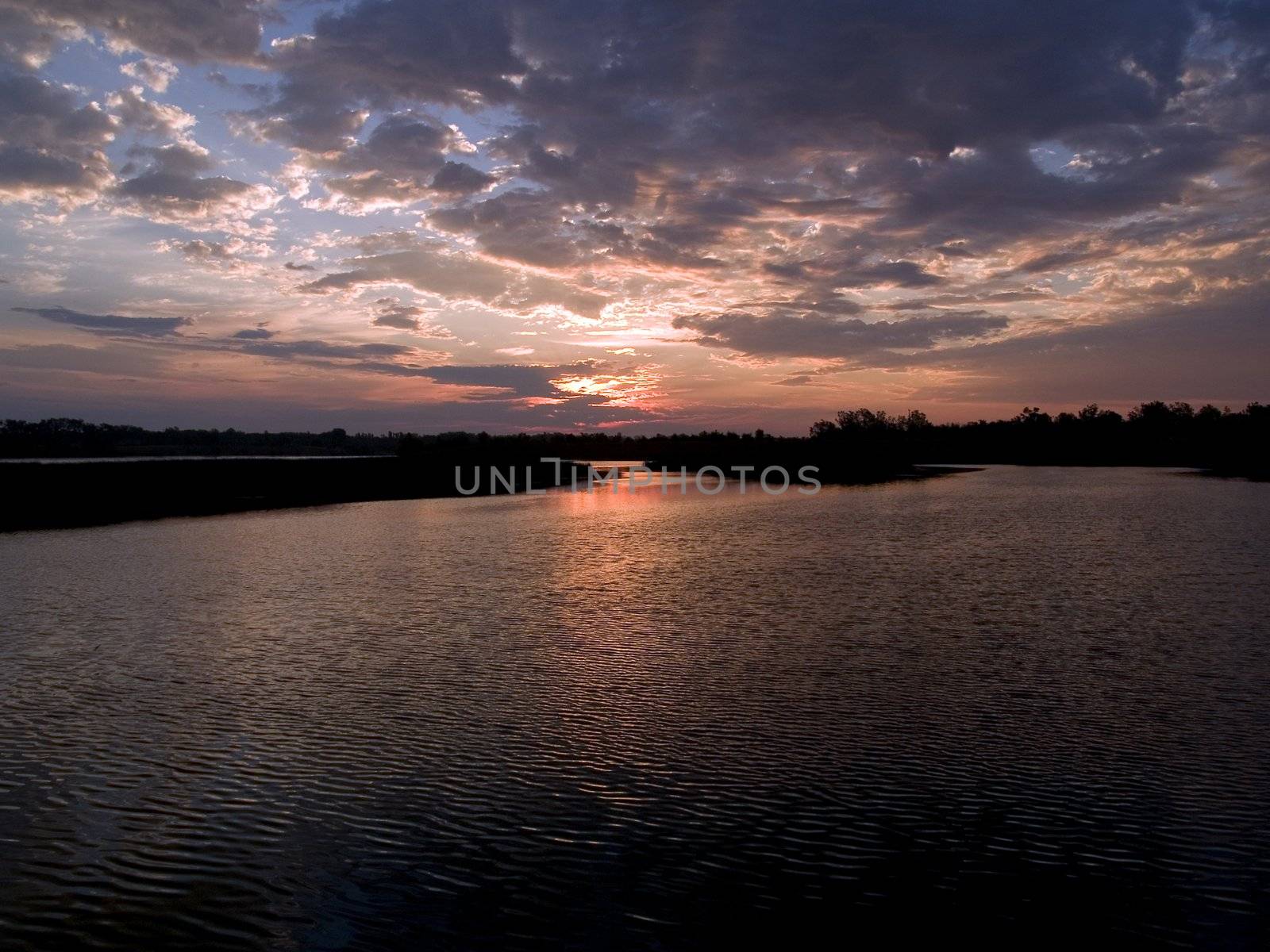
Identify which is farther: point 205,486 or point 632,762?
point 205,486

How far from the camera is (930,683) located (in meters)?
11.4

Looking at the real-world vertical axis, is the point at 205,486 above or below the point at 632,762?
above

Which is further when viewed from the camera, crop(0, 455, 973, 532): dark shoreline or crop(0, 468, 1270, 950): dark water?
crop(0, 455, 973, 532): dark shoreline

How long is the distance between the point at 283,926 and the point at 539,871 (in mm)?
1680

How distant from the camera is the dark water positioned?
5938 millimetres

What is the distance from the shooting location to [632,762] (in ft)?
28.5

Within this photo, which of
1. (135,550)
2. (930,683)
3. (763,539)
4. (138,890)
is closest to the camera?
(138,890)

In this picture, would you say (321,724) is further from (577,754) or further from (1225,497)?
(1225,497)

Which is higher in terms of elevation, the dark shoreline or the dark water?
the dark shoreline

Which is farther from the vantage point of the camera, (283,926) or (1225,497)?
(1225,497)

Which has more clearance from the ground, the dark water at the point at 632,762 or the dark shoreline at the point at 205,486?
the dark shoreline at the point at 205,486

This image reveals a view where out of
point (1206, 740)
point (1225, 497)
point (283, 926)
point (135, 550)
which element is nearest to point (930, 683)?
point (1206, 740)

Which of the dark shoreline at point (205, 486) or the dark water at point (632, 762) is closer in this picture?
the dark water at point (632, 762)

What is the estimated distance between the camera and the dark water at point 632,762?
234 inches
